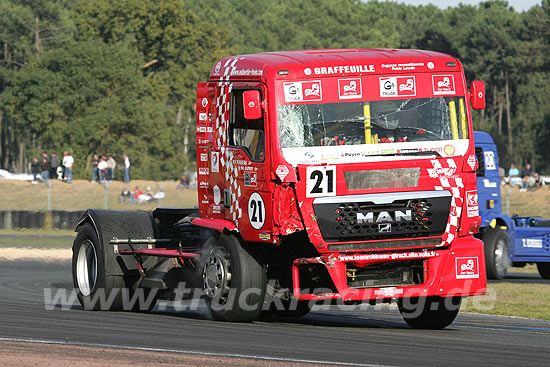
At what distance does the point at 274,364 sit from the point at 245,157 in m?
3.39

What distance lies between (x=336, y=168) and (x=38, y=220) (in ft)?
72.4

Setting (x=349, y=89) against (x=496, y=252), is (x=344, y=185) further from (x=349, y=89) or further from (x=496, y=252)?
(x=496, y=252)

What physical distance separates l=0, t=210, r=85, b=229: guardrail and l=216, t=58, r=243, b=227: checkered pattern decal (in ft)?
66.3

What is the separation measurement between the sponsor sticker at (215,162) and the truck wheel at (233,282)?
839 mm

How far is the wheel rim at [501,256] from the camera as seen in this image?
21141 mm

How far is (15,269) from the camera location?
21531 millimetres

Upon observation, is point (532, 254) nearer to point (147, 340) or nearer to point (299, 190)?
point (299, 190)

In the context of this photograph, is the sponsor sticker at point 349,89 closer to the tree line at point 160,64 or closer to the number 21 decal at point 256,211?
the number 21 decal at point 256,211

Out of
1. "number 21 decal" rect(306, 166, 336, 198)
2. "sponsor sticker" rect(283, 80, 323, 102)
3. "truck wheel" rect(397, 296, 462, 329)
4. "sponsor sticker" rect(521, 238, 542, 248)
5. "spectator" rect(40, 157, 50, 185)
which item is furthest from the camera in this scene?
"spectator" rect(40, 157, 50, 185)

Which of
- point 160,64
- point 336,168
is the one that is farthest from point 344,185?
point 160,64

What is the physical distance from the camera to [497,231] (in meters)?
21.2

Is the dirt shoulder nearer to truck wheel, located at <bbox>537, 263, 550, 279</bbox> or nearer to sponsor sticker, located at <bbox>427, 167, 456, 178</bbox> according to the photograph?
sponsor sticker, located at <bbox>427, 167, 456, 178</bbox>

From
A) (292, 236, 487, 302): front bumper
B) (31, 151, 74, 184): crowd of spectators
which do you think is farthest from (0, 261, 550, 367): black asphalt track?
(31, 151, 74, 184): crowd of spectators

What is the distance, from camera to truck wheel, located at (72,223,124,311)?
13250 mm
